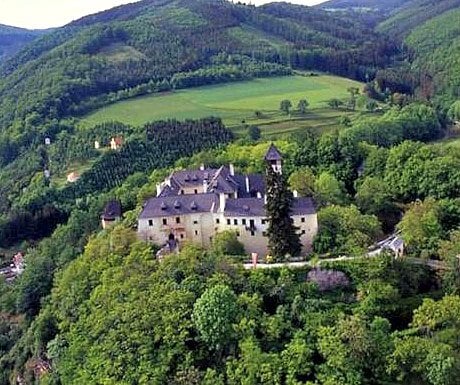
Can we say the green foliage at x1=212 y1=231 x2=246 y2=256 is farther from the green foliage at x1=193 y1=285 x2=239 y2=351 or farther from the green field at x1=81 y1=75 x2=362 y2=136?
the green field at x1=81 y1=75 x2=362 y2=136

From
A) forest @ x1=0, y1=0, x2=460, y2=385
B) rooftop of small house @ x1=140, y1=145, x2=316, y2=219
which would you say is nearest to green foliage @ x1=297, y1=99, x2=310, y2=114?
forest @ x1=0, y1=0, x2=460, y2=385

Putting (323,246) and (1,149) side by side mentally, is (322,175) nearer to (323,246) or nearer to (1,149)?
(323,246)

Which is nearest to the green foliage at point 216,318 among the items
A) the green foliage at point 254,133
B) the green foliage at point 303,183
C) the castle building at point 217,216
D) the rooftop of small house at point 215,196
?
the castle building at point 217,216

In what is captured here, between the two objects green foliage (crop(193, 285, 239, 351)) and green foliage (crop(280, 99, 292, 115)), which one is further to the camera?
green foliage (crop(280, 99, 292, 115))

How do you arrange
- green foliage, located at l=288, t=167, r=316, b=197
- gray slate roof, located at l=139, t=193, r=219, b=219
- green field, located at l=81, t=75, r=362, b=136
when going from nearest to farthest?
1. gray slate roof, located at l=139, t=193, r=219, b=219
2. green foliage, located at l=288, t=167, r=316, b=197
3. green field, located at l=81, t=75, r=362, b=136

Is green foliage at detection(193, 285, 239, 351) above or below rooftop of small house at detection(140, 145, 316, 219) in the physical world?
below

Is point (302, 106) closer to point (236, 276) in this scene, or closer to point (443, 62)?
point (443, 62)

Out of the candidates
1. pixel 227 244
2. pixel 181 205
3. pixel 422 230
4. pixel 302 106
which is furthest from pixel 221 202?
pixel 302 106

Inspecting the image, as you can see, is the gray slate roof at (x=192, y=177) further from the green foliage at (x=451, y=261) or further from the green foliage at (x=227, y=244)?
the green foliage at (x=451, y=261)

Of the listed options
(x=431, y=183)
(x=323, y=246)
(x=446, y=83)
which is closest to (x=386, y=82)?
(x=446, y=83)
